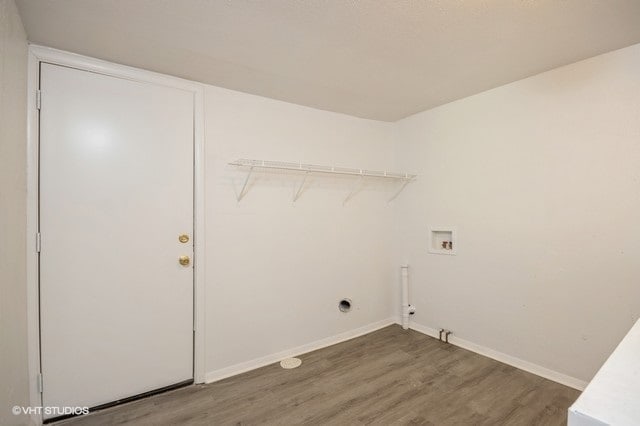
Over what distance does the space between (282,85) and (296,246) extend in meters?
1.38

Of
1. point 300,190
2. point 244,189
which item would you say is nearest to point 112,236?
point 244,189

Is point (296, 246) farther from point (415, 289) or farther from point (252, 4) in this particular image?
point (252, 4)

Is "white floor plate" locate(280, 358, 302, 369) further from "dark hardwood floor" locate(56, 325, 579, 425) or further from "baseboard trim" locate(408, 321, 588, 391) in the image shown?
"baseboard trim" locate(408, 321, 588, 391)

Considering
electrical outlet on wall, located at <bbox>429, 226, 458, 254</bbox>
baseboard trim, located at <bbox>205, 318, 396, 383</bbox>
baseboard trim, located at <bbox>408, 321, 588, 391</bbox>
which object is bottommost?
baseboard trim, located at <bbox>205, 318, 396, 383</bbox>

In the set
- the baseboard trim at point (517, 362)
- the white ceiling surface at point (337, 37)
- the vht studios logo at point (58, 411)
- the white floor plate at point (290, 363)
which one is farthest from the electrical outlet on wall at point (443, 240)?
the vht studios logo at point (58, 411)

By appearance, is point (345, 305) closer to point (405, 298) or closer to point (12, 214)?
point (405, 298)

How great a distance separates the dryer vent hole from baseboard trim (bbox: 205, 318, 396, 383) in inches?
9.2

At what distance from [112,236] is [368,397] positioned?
6.73 ft

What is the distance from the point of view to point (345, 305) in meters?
3.06

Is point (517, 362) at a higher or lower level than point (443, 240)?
lower

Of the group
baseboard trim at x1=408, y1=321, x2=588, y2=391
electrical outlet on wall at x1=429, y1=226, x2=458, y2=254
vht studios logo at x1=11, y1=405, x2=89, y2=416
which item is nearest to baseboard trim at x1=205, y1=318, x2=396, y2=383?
baseboard trim at x1=408, y1=321, x2=588, y2=391

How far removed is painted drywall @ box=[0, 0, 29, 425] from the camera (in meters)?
→ 1.27

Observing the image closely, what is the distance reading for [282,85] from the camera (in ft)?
7.82

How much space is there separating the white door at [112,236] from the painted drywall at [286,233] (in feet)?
0.75
